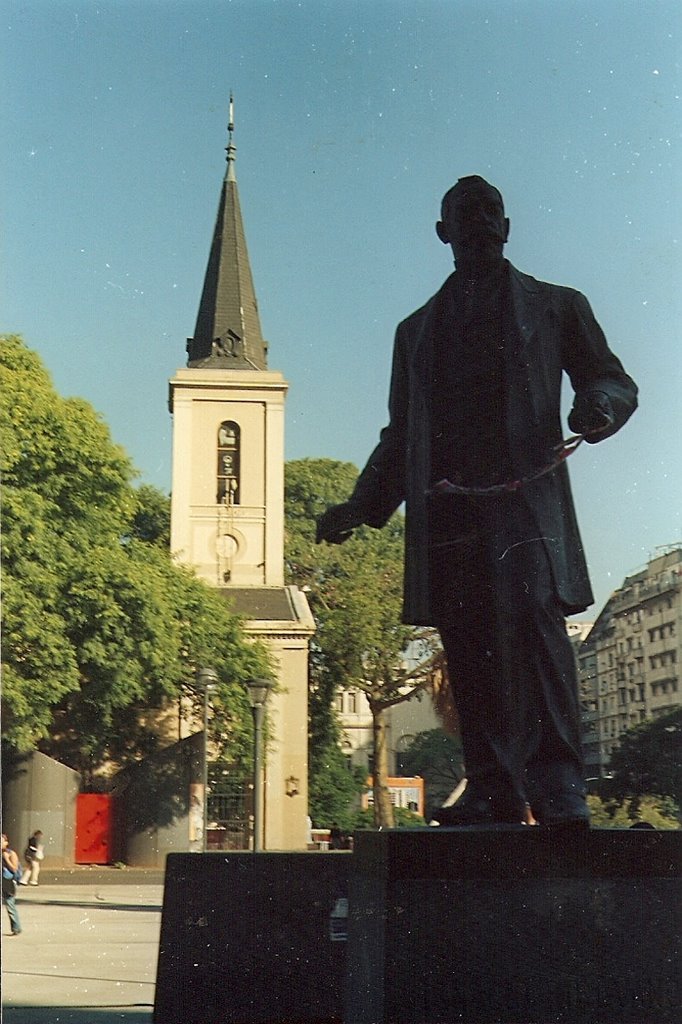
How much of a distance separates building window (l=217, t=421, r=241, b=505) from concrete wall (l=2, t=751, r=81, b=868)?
458 centimetres

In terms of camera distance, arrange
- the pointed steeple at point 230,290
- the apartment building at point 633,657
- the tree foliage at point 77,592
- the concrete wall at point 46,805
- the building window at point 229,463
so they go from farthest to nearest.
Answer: the tree foliage at point 77,592 → the concrete wall at point 46,805 → the building window at point 229,463 → the pointed steeple at point 230,290 → the apartment building at point 633,657

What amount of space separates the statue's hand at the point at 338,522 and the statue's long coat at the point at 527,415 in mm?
41

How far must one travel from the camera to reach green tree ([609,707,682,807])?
5.06 m

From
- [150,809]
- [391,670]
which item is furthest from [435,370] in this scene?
[150,809]

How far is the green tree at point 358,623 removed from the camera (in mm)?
5492

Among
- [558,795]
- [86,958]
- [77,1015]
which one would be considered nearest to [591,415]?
[558,795]

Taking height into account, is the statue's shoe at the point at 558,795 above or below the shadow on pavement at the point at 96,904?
above

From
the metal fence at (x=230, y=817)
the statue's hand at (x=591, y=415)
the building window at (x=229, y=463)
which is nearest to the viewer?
the statue's hand at (x=591, y=415)

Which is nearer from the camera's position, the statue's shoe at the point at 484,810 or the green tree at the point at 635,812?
the statue's shoe at the point at 484,810

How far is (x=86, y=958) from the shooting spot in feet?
24.7

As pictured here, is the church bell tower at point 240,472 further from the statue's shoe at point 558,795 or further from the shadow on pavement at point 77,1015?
the statue's shoe at point 558,795

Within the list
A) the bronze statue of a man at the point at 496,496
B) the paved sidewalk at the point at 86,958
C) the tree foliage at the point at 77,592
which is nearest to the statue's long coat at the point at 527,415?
the bronze statue of a man at the point at 496,496

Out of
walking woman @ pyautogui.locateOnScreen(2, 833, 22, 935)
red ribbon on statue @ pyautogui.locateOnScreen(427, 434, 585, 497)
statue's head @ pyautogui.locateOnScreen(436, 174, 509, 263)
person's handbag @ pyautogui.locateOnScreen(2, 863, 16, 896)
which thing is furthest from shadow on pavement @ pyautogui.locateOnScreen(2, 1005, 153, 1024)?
person's handbag @ pyautogui.locateOnScreen(2, 863, 16, 896)

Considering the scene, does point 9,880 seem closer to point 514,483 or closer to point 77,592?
point 514,483
